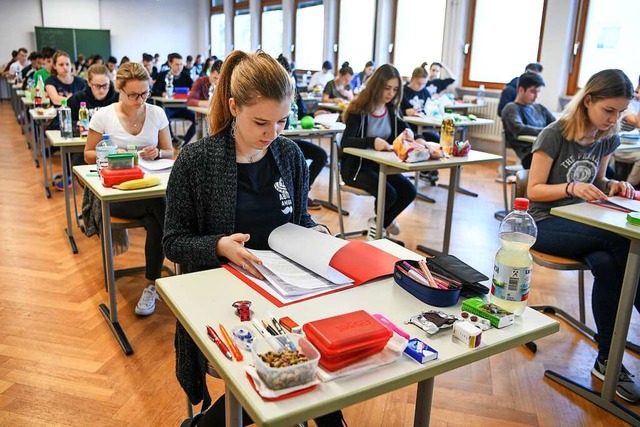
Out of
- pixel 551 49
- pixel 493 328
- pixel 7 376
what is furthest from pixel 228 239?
pixel 551 49

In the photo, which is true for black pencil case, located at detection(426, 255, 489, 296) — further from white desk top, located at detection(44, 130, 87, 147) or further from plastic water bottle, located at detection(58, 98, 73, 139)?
plastic water bottle, located at detection(58, 98, 73, 139)

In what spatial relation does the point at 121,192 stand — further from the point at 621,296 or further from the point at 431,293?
the point at 621,296

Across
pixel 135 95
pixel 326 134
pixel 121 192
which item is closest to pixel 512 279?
pixel 121 192

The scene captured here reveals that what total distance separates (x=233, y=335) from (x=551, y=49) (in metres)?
6.82

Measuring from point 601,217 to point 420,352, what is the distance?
4.24 feet

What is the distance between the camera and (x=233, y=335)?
38.9 inches

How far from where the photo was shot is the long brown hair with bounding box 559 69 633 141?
87.5 inches

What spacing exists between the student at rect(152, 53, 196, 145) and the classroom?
5.52 feet

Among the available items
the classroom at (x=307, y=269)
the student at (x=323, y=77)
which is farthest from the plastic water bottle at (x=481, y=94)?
the student at (x=323, y=77)

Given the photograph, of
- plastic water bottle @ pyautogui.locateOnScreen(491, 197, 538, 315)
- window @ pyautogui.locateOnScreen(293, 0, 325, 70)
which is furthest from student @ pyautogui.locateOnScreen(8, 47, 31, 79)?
plastic water bottle @ pyautogui.locateOnScreen(491, 197, 538, 315)

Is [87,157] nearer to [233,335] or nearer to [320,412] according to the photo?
[233,335]

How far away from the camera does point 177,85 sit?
25.2 feet

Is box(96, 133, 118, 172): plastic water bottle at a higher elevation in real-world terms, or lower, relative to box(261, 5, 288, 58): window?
lower

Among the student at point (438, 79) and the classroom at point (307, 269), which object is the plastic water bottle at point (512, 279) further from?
the student at point (438, 79)
